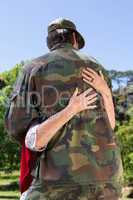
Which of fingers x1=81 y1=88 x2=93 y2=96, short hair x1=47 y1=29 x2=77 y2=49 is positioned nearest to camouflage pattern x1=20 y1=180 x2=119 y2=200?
fingers x1=81 y1=88 x2=93 y2=96

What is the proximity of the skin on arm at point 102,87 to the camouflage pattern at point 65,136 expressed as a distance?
0.03 metres

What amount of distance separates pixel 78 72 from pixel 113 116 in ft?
0.97

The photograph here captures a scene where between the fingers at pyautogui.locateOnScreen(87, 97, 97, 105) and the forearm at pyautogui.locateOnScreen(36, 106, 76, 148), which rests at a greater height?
the fingers at pyautogui.locateOnScreen(87, 97, 97, 105)

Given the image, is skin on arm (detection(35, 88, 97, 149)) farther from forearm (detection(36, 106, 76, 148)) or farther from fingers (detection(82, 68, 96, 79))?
fingers (detection(82, 68, 96, 79))

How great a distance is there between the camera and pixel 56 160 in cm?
258

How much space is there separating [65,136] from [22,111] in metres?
0.24

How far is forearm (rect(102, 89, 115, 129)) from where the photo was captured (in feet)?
9.23

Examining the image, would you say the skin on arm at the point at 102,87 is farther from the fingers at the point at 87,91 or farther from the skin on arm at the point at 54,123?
the skin on arm at the point at 54,123

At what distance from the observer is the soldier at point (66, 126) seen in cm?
257

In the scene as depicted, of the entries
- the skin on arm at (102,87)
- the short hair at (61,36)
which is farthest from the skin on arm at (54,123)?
the short hair at (61,36)

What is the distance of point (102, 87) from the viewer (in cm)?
284

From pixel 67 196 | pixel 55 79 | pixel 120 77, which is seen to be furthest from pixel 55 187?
pixel 120 77

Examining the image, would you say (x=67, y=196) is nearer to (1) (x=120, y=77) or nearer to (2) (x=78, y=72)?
(2) (x=78, y=72)

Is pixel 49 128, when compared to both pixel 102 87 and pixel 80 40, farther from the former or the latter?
pixel 80 40
